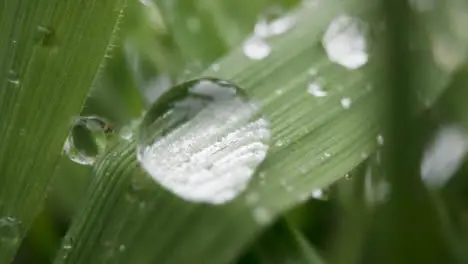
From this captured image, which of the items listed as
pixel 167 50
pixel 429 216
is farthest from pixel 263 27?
pixel 429 216

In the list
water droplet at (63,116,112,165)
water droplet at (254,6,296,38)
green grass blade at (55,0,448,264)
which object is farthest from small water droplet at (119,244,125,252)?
water droplet at (254,6,296,38)

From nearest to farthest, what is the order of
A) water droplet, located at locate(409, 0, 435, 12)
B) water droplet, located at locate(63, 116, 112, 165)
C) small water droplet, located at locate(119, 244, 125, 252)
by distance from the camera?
water droplet, located at locate(409, 0, 435, 12), small water droplet, located at locate(119, 244, 125, 252), water droplet, located at locate(63, 116, 112, 165)

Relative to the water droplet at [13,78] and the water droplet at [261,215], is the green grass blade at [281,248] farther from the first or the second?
the water droplet at [13,78]

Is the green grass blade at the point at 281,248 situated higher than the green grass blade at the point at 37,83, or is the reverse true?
the green grass blade at the point at 37,83

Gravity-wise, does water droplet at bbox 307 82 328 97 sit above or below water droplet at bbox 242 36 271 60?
below

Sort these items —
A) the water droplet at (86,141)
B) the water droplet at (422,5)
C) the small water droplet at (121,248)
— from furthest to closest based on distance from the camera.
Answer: the water droplet at (86,141), the small water droplet at (121,248), the water droplet at (422,5)

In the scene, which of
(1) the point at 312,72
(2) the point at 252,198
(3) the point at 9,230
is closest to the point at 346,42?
(1) the point at 312,72

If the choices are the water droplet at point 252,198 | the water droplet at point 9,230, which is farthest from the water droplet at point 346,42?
the water droplet at point 9,230

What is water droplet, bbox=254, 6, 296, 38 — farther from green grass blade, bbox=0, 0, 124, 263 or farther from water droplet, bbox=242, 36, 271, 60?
green grass blade, bbox=0, 0, 124, 263

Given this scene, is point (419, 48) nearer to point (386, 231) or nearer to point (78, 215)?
point (386, 231)
